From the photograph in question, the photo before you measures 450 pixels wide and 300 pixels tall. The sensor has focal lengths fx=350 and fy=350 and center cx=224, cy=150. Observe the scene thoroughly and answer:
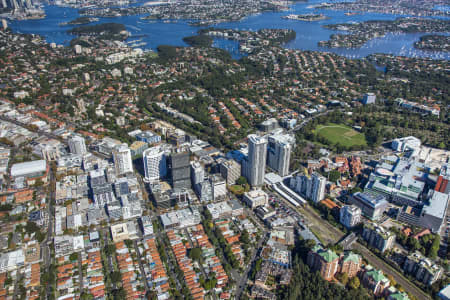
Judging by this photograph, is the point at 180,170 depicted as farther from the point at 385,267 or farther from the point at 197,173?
the point at 385,267

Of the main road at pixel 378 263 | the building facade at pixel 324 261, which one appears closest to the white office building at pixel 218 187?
the main road at pixel 378 263

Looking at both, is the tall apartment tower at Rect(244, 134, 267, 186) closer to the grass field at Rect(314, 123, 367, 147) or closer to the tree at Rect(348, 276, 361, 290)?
the tree at Rect(348, 276, 361, 290)

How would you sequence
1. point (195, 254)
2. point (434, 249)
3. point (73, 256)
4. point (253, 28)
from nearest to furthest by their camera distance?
point (195, 254)
point (73, 256)
point (434, 249)
point (253, 28)

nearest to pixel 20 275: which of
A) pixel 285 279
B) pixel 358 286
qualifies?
pixel 285 279

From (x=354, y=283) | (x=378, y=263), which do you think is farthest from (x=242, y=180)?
(x=354, y=283)

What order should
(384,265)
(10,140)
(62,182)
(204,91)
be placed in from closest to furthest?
(384,265), (62,182), (10,140), (204,91)

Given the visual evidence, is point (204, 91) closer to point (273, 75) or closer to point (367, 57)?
point (273, 75)

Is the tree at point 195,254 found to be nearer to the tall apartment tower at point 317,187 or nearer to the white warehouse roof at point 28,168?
the tall apartment tower at point 317,187
